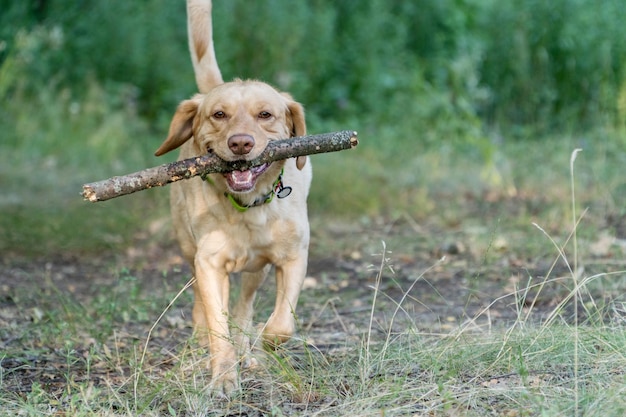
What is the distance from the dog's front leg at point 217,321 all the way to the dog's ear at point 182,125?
59 cm

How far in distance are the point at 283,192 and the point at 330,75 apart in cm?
819

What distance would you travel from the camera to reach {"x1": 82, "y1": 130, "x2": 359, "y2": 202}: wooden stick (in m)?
3.82

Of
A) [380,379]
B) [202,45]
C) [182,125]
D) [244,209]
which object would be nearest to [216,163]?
[244,209]

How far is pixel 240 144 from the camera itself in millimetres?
4078

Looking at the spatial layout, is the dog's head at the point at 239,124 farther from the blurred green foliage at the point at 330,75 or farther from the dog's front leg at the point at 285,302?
the blurred green foliage at the point at 330,75

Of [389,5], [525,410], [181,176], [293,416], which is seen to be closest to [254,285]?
[181,176]

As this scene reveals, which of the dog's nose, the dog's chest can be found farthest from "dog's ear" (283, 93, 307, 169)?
the dog's nose

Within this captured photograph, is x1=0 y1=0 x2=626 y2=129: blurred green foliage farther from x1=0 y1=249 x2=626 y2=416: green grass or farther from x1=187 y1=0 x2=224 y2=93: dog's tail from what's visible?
x1=0 y1=249 x2=626 y2=416: green grass

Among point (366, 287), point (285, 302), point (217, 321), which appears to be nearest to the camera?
point (217, 321)

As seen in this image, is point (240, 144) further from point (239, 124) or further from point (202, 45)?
point (202, 45)

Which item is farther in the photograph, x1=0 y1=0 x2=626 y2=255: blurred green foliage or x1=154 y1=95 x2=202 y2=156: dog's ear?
x1=0 y1=0 x2=626 y2=255: blurred green foliage

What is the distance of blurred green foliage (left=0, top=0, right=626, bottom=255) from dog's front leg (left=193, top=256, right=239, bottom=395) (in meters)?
5.01

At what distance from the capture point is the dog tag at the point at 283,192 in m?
4.47

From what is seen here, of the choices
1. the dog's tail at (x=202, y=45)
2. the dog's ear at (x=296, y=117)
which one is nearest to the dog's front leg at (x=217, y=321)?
the dog's ear at (x=296, y=117)
